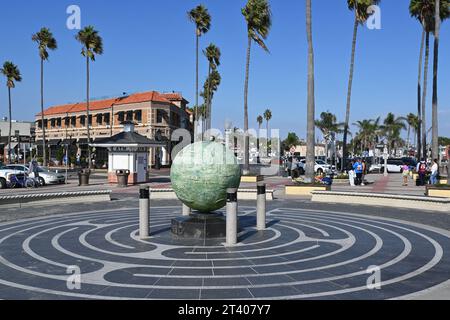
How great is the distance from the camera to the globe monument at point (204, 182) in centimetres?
1045

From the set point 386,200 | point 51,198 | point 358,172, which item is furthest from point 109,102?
point 386,200

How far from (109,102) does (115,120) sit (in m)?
4.61

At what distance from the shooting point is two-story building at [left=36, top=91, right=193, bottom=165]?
57156 millimetres

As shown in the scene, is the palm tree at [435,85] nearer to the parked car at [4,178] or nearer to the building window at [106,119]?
the parked car at [4,178]

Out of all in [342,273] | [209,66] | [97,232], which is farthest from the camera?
[209,66]

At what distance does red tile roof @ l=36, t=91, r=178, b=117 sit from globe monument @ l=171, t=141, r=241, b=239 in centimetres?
4694

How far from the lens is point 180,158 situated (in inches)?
426

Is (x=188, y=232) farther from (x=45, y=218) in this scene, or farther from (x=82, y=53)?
(x=82, y=53)

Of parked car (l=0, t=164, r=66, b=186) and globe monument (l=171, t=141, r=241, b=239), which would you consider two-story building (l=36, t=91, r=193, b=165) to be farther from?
globe monument (l=171, t=141, r=241, b=239)

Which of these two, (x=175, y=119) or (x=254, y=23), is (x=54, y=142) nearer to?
(x=175, y=119)

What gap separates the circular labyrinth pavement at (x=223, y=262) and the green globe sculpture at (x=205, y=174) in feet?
3.66

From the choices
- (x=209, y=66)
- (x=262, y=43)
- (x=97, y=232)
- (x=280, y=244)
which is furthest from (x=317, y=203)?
(x=209, y=66)

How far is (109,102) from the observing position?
63375mm

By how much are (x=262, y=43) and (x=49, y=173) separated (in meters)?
18.7
